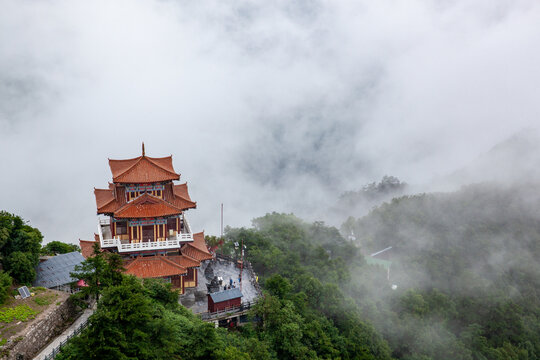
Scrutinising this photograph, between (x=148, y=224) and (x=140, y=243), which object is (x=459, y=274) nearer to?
(x=148, y=224)

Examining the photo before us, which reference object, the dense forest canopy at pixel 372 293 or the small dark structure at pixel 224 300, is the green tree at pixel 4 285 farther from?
the small dark structure at pixel 224 300

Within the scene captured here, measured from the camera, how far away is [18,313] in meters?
25.4

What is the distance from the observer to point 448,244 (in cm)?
7294

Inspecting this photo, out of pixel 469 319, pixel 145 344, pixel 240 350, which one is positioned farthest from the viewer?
pixel 469 319

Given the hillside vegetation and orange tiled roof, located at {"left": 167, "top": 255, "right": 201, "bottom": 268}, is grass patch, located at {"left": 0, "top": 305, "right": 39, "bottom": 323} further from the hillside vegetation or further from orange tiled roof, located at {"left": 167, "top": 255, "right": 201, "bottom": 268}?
the hillside vegetation

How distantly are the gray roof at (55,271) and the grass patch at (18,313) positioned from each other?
5578 mm

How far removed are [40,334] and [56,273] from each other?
28.6 ft

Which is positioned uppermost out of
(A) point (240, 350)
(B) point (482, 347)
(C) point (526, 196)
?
(C) point (526, 196)

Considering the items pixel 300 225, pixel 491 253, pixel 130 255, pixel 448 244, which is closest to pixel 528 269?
pixel 491 253

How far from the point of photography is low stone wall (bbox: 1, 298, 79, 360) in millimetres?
23016

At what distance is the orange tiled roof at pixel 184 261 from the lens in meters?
32.9

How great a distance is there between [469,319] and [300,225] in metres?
25.6

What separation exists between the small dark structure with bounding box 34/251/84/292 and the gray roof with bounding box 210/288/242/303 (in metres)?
10.6

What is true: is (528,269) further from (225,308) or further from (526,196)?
(225,308)
